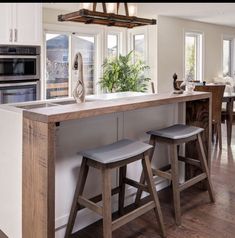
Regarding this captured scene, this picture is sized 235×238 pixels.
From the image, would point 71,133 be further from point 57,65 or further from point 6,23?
point 57,65

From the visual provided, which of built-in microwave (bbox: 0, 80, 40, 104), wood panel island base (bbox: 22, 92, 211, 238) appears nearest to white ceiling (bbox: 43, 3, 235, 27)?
built-in microwave (bbox: 0, 80, 40, 104)

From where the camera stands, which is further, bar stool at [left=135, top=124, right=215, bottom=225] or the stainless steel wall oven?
the stainless steel wall oven

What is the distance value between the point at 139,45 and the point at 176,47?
2.71ft

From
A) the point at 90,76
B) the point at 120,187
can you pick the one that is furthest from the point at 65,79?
the point at 120,187

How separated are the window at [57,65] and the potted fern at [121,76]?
77 cm

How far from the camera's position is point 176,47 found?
7.09m

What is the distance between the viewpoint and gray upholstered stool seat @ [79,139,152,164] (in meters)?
1.91

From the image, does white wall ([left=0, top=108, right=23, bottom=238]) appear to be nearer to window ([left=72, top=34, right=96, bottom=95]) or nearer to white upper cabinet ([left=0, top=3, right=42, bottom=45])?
white upper cabinet ([left=0, top=3, right=42, bottom=45])

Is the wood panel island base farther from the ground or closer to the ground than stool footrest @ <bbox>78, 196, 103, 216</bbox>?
farther from the ground

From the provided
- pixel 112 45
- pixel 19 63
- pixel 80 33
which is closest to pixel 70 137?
pixel 19 63

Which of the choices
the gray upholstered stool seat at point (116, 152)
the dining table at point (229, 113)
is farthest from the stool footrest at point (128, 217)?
the dining table at point (229, 113)

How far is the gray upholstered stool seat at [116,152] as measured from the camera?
6.26 feet

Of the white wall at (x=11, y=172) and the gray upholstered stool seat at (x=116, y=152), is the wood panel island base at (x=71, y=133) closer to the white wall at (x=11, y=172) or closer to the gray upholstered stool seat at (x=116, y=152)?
the white wall at (x=11, y=172)

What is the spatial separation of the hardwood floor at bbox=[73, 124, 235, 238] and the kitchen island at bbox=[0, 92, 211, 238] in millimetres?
232
